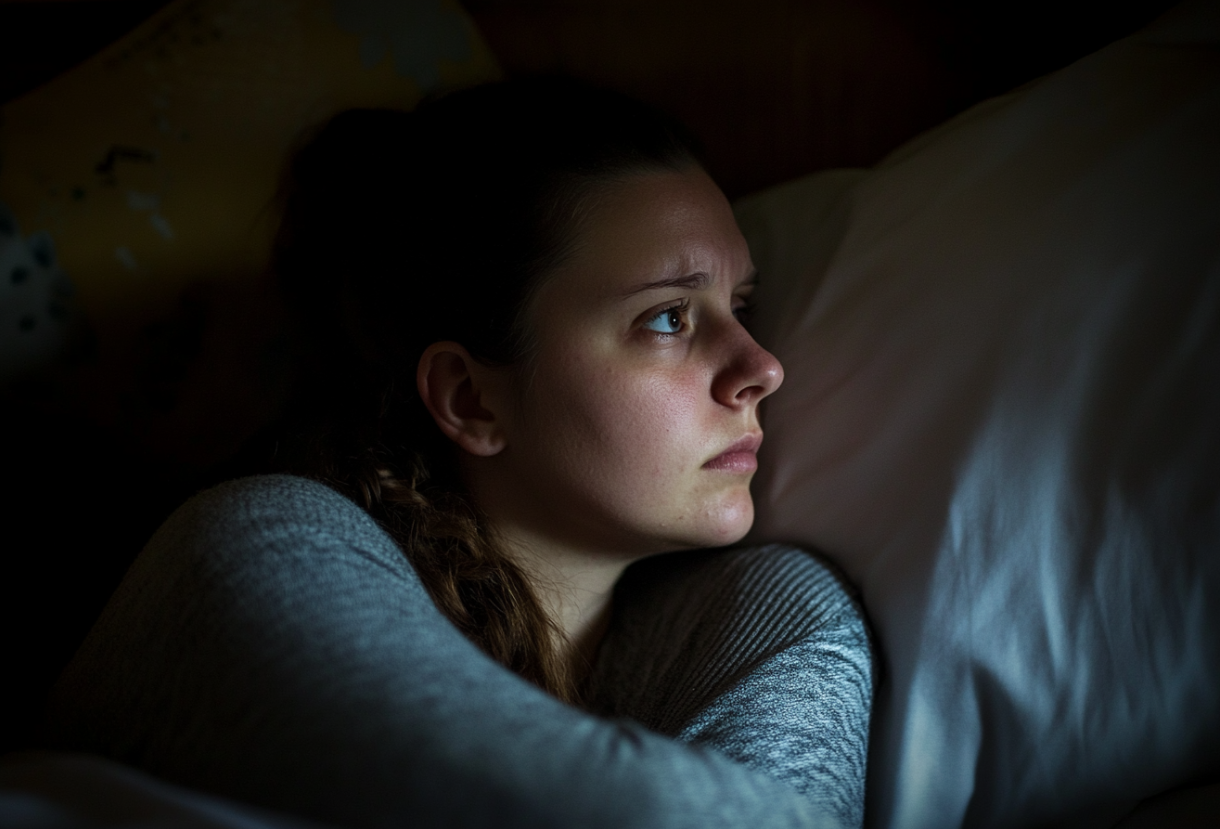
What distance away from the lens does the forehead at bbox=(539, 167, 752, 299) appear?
29.6 inches

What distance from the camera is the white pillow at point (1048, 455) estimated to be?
66cm

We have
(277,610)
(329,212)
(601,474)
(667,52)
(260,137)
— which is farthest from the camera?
(667,52)

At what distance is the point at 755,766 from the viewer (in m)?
0.64

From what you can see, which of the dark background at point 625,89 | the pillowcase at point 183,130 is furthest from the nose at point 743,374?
the pillowcase at point 183,130

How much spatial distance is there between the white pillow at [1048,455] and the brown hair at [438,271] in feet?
0.99

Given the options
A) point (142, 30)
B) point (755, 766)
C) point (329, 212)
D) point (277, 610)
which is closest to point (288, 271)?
point (329, 212)

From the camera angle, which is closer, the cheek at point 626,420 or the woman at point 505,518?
the woman at point 505,518

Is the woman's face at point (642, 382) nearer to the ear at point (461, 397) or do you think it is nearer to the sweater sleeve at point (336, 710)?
the ear at point (461, 397)

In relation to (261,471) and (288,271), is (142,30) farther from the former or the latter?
(261,471)

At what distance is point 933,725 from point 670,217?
51 cm

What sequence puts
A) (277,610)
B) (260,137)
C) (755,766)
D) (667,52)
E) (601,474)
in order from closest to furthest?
1. (277,610)
2. (755,766)
3. (601,474)
4. (260,137)
5. (667,52)

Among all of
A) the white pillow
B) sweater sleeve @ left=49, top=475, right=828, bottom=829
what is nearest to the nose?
the white pillow

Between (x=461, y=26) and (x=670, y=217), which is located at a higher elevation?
(x=461, y=26)

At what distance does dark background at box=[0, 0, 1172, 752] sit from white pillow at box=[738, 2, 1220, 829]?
0.79ft
